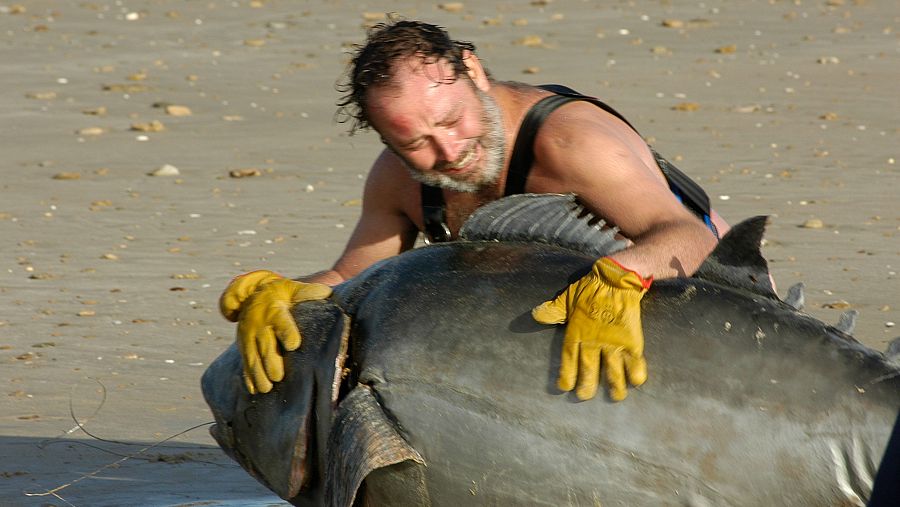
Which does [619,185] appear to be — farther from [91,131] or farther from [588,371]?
[91,131]

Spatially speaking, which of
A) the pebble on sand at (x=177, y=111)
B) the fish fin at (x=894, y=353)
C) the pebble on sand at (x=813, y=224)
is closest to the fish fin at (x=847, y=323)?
the fish fin at (x=894, y=353)

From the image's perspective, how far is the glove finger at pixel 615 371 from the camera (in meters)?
3.06

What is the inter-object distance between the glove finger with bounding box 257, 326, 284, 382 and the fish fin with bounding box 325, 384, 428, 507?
206 mm

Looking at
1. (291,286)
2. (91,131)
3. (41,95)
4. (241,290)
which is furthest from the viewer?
(41,95)

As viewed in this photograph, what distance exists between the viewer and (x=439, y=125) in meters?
3.79

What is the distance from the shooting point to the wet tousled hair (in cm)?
379

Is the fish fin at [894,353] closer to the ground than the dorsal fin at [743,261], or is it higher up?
closer to the ground

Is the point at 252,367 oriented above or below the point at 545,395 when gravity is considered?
below

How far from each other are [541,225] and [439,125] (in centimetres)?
52

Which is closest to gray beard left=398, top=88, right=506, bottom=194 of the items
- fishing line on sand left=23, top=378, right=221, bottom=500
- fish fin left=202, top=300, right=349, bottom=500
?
fish fin left=202, top=300, right=349, bottom=500

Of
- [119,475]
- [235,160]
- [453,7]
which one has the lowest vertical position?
[453,7]

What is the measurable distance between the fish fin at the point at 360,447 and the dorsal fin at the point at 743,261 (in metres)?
0.77

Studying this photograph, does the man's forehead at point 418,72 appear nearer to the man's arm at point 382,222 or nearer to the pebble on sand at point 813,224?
the man's arm at point 382,222

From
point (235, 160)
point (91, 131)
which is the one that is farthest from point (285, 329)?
point (91, 131)
